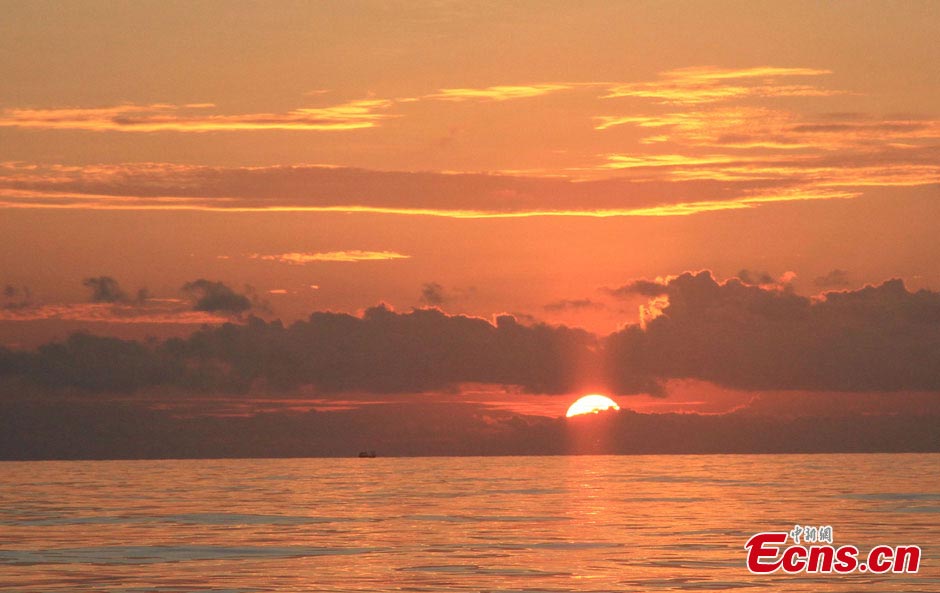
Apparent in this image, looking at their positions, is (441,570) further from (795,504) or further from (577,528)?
(795,504)

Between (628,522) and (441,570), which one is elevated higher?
(628,522)

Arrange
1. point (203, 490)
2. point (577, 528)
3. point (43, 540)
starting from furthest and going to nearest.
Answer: point (203, 490) → point (577, 528) → point (43, 540)

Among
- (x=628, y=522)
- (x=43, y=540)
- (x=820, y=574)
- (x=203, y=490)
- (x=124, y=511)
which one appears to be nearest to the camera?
(x=820, y=574)

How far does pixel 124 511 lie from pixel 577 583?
65.1 metres

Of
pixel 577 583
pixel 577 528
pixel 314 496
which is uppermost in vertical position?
pixel 314 496

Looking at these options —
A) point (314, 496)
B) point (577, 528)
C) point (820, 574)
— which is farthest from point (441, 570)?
point (314, 496)

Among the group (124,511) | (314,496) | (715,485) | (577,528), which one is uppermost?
(715,485)

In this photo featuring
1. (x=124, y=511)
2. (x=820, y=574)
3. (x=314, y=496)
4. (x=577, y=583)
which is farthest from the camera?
(x=314, y=496)

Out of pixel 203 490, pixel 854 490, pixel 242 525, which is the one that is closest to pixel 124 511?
pixel 242 525

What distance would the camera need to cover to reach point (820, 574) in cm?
6025

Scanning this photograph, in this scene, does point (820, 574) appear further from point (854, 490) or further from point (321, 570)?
point (854, 490)

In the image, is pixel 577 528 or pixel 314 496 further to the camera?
pixel 314 496

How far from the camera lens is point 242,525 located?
305 feet

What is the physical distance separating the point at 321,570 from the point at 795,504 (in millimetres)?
64255
